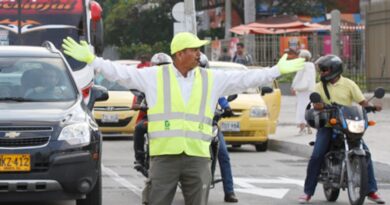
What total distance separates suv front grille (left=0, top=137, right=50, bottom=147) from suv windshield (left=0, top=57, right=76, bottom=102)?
41.3 inches

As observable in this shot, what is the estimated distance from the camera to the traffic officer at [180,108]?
727cm

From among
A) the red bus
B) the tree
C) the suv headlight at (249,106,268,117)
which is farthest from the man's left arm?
the tree

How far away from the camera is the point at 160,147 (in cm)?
729

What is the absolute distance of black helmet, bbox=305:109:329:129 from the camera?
37.4 feet

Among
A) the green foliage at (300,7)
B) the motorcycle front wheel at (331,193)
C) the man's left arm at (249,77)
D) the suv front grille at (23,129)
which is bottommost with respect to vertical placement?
the motorcycle front wheel at (331,193)

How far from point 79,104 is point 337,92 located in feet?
9.38

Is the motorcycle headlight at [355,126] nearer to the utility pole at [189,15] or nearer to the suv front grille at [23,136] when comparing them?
the suv front grille at [23,136]

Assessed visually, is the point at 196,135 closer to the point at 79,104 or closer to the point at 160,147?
the point at 160,147

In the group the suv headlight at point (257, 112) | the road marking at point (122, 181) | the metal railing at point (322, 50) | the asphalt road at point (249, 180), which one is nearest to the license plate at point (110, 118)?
the asphalt road at point (249, 180)

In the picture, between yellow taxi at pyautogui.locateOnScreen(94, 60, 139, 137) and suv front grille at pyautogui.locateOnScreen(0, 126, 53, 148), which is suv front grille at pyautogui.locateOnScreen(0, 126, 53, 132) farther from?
yellow taxi at pyautogui.locateOnScreen(94, 60, 139, 137)

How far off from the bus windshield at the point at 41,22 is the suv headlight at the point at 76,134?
7.86 metres

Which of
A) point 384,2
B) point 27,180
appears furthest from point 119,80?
point 384,2

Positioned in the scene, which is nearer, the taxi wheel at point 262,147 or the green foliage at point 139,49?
the taxi wheel at point 262,147

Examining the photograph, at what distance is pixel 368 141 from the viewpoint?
59.9 ft
